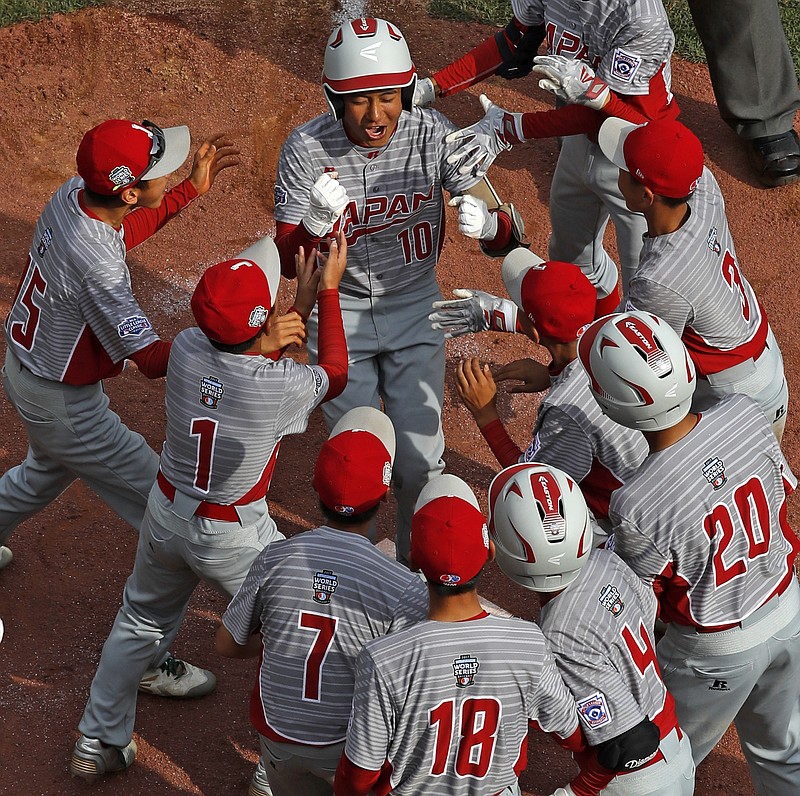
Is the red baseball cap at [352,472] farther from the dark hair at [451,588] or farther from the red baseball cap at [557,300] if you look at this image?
the red baseball cap at [557,300]

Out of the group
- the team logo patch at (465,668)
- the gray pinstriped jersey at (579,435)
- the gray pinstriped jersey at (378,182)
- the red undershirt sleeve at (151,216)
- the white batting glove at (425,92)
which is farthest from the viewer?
the white batting glove at (425,92)

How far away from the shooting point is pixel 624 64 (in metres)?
5.67

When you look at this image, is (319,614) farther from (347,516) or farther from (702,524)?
(702,524)

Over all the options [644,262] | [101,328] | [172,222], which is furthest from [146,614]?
[172,222]

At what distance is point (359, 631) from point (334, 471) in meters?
0.50

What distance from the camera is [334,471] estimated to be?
3.63 m

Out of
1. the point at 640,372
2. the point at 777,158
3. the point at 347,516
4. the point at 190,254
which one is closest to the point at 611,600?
the point at 640,372

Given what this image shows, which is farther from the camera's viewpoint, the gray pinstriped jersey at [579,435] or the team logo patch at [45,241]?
the team logo patch at [45,241]

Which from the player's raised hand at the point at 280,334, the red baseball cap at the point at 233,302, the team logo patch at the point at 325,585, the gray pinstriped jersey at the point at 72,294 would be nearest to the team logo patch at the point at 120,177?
the gray pinstriped jersey at the point at 72,294

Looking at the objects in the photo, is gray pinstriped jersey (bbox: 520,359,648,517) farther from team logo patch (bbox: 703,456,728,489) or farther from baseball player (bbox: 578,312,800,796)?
team logo patch (bbox: 703,456,728,489)

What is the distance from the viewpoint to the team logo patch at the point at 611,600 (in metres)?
3.51

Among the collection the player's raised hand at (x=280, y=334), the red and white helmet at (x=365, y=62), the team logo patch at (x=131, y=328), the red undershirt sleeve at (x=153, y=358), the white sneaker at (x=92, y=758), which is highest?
the red and white helmet at (x=365, y=62)

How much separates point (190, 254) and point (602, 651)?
15.9ft

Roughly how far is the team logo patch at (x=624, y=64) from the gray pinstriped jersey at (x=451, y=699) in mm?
3352
